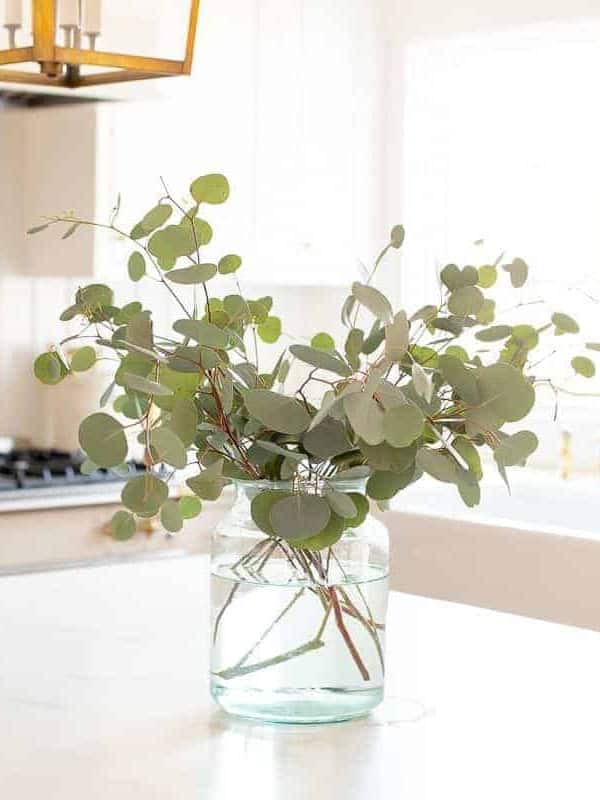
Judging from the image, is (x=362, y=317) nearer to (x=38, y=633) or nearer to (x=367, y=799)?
(x=38, y=633)

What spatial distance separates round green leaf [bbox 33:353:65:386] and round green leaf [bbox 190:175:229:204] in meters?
0.23

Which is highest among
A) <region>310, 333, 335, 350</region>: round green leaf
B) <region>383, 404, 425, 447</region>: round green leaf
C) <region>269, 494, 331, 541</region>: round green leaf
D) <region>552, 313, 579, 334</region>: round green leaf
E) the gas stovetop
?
<region>552, 313, 579, 334</region>: round green leaf

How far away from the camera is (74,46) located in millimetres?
1853

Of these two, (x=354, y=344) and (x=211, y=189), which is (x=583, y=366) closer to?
(x=354, y=344)

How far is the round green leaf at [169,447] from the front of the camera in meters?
1.36

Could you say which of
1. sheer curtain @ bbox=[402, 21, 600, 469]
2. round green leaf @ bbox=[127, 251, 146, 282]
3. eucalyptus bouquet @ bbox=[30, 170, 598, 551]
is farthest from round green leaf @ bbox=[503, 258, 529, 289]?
sheer curtain @ bbox=[402, 21, 600, 469]

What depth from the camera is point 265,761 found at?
1407 millimetres

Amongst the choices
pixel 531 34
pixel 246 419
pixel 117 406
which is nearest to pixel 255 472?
pixel 246 419

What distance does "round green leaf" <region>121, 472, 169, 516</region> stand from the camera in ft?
4.77

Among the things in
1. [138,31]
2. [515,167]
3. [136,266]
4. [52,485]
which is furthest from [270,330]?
[515,167]

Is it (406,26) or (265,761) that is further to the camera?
(406,26)

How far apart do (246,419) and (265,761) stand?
0.34 meters

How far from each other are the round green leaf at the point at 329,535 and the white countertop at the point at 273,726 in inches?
7.6

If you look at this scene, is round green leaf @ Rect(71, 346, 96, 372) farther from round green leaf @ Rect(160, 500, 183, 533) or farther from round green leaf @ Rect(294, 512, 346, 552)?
round green leaf @ Rect(294, 512, 346, 552)
